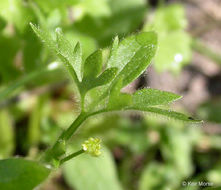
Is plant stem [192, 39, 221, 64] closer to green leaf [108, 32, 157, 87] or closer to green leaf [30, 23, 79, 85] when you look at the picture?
green leaf [108, 32, 157, 87]

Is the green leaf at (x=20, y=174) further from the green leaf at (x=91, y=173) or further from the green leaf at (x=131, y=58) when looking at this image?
the green leaf at (x=91, y=173)

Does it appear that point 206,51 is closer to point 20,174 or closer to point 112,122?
point 112,122

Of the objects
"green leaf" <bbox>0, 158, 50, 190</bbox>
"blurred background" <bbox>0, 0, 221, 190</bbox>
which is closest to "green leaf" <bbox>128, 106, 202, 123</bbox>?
"green leaf" <bbox>0, 158, 50, 190</bbox>

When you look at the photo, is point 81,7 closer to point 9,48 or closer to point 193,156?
point 9,48

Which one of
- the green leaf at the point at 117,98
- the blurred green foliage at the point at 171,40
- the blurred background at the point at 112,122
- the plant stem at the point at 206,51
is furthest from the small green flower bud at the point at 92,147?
the plant stem at the point at 206,51

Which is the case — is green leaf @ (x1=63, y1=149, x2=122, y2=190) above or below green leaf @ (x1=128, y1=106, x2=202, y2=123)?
below

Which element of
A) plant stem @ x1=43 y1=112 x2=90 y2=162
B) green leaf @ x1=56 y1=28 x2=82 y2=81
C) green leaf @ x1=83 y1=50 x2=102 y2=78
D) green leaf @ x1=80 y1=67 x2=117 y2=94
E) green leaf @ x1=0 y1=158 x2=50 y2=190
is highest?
green leaf @ x1=56 y1=28 x2=82 y2=81
